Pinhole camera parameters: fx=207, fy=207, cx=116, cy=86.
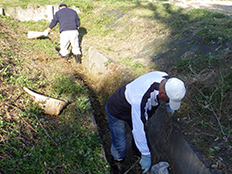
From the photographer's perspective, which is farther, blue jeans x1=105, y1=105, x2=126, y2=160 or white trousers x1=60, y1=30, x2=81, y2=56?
white trousers x1=60, y1=30, x2=81, y2=56

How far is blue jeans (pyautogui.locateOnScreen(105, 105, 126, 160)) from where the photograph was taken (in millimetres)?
3224

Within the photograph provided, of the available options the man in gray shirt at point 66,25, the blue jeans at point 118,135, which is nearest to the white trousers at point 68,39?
the man in gray shirt at point 66,25

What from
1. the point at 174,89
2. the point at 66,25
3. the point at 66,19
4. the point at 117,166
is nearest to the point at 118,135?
the point at 117,166

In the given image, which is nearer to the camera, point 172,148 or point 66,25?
point 172,148

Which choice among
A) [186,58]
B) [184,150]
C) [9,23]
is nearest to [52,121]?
[184,150]

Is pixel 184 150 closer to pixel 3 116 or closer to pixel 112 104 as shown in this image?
pixel 112 104

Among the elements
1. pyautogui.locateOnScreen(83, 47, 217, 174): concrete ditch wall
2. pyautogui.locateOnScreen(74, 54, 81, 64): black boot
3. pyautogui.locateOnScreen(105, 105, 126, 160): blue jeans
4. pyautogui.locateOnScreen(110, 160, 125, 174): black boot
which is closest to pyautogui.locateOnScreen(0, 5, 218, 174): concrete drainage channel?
pyautogui.locateOnScreen(83, 47, 217, 174): concrete ditch wall

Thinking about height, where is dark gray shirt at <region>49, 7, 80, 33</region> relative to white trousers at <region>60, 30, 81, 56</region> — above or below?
above

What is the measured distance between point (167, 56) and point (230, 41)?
4.87ft

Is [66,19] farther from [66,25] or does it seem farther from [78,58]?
[78,58]

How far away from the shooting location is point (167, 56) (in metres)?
5.50

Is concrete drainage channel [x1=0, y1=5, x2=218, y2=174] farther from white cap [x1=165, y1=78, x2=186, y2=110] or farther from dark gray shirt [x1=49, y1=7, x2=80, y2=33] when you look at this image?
dark gray shirt [x1=49, y1=7, x2=80, y2=33]

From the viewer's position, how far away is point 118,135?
3.29 meters

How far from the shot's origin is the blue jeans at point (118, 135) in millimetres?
3224
